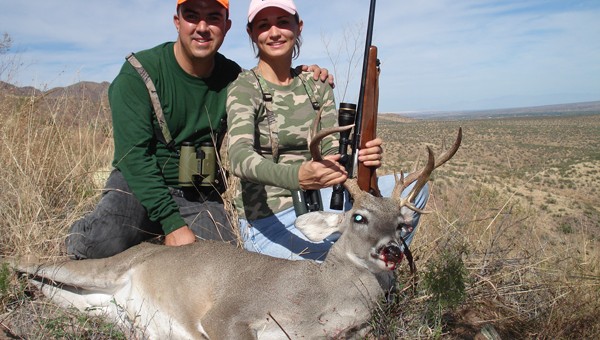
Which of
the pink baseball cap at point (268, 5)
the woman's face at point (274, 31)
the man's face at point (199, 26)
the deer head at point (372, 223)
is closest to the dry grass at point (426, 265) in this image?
the deer head at point (372, 223)

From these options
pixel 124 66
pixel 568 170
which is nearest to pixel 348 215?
pixel 124 66

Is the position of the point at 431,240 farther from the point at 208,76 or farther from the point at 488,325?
the point at 208,76

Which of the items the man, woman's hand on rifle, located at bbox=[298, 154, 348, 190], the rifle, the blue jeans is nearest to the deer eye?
woman's hand on rifle, located at bbox=[298, 154, 348, 190]

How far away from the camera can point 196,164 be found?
4.49 m

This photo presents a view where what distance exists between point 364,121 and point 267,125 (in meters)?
0.83

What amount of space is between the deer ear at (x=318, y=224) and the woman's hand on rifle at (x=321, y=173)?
224 mm

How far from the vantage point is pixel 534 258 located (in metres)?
4.38

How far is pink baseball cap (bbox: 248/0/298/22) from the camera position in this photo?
406cm

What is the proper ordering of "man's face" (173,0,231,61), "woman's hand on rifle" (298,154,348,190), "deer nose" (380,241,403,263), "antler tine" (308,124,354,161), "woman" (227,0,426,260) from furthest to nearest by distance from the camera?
"man's face" (173,0,231,61), "woman" (227,0,426,260), "woman's hand on rifle" (298,154,348,190), "deer nose" (380,241,403,263), "antler tine" (308,124,354,161)

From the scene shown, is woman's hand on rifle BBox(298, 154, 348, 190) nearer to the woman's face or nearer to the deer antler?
the deer antler

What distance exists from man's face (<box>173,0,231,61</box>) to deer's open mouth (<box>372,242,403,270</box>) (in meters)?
2.23

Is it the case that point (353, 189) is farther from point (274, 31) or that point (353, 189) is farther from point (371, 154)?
point (274, 31)

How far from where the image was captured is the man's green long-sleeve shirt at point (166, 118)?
4.13 m

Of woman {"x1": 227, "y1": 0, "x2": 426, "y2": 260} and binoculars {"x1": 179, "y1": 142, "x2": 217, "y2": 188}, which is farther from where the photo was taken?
binoculars {"x1": 179, "y1": 142, "x2": 217, "y2": 188}
